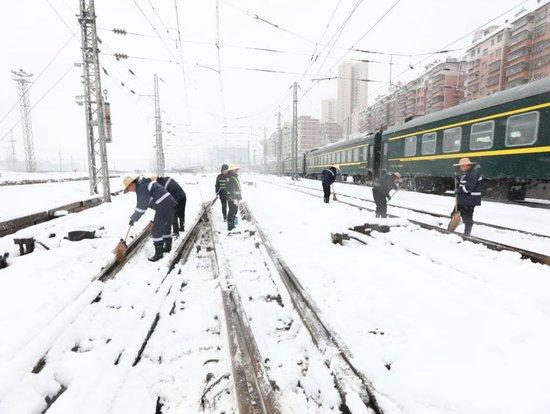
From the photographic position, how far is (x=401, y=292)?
4215mm

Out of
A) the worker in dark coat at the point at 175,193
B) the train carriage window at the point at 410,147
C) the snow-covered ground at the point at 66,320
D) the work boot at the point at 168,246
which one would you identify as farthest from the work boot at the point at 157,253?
the train carriage window at the point at 410,147

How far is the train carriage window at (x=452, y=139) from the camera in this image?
13.5m

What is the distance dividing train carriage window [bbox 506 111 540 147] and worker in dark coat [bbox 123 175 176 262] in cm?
1126

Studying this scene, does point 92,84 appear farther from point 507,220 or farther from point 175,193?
point 507,220

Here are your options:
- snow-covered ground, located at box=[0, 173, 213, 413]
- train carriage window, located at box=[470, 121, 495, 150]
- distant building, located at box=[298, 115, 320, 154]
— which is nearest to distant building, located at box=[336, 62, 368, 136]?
distant building, located at box=[298, 115, 320, 154]

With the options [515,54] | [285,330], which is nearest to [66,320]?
[285,330]

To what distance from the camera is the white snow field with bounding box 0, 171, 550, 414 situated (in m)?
2.40

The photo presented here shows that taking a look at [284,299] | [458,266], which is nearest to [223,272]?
[284,299]

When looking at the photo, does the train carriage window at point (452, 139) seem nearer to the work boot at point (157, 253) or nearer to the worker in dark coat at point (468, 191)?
the worker in dark coat at point (468, 191)

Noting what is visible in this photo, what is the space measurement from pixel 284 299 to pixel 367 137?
19.9m

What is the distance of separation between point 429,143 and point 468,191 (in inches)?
369

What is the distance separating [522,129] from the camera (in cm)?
1062

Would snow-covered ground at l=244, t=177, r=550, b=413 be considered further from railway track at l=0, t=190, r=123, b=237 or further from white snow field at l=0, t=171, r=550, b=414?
railway track at l=0, t=190, r=123, b=237

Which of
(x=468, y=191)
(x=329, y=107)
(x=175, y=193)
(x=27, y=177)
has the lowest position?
(x=27, y=177)
